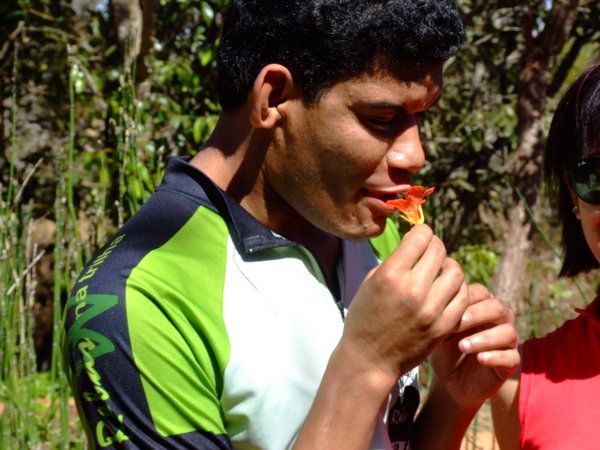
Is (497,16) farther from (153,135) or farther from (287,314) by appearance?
(287,314)

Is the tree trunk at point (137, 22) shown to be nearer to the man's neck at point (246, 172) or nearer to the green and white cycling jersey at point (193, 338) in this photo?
the man's neck at point (246, 172)

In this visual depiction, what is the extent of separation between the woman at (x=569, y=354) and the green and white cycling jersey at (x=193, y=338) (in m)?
0.39

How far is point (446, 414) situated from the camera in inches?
72.7

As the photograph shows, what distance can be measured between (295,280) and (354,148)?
10.0 inches

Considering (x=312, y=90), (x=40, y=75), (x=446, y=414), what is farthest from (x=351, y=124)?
(x=40, y=75)

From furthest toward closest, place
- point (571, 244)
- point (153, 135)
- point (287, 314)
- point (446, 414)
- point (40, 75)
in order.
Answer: point (40, 75)
point (153, 135)
point (571, 244)
point (446, 414)
point (287, 314)

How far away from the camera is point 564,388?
193 centimetres

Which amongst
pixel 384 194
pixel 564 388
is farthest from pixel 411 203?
pixel 564 388

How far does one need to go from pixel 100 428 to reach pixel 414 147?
723 mm

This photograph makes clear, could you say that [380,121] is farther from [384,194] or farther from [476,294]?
[476,294]

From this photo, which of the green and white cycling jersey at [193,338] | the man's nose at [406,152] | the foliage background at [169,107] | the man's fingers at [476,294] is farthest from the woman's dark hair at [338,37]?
the foliage background at [169,107]

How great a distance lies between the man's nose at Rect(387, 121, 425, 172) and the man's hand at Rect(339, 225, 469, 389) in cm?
19

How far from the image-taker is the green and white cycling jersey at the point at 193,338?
150 centimetres

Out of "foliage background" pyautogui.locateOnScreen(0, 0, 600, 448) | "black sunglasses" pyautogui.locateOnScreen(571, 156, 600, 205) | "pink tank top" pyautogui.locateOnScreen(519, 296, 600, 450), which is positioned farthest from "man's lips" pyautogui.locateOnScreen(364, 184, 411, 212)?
"foliage background" pyautogui.locateOnScreen(0, 0, 600, 448)
